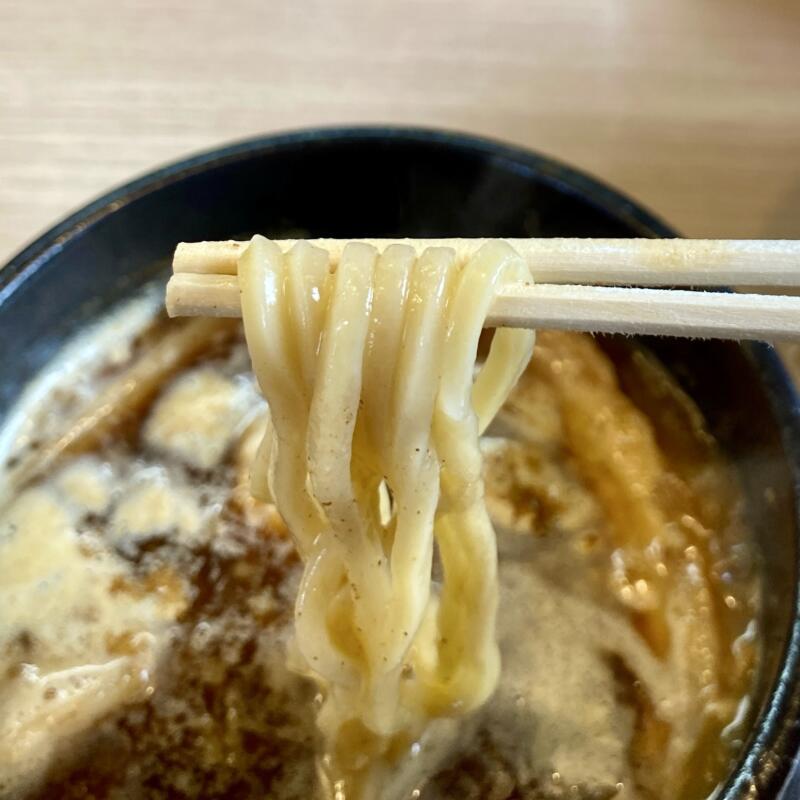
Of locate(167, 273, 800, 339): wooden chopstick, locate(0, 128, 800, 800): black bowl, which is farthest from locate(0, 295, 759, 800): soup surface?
locate(167, 273, 800, 339): wooden chopstick

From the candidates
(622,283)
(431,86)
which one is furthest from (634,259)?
(431,86)

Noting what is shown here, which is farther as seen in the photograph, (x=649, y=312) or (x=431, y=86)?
(x=431, y=86)

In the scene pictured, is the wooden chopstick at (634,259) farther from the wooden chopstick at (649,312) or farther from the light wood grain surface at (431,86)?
the light wood grain surface at (431,86)

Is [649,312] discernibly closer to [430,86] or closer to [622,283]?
[622,283]

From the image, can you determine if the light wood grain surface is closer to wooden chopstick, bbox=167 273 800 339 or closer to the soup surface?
the soup surface

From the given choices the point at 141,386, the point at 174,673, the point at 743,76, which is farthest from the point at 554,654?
the point at 743,76

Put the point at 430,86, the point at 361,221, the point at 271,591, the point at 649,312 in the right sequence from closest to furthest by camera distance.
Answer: the point at 649,312 → the point at 271,591 → the point at 361,221 → the point at 430,86
